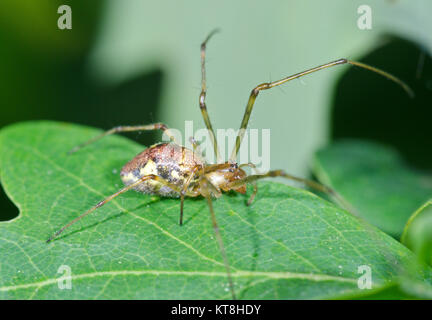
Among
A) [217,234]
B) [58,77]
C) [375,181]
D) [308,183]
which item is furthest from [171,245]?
[58,77]

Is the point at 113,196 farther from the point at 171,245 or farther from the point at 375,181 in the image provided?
the point at 375,181

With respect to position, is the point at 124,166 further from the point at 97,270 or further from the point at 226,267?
the point at 226,267

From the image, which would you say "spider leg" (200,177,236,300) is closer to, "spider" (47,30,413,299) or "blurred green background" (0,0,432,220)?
"spider" (47,30,413,299)

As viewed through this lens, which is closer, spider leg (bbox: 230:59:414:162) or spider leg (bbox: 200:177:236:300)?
spider leg (bbox: 200:177:236:300)

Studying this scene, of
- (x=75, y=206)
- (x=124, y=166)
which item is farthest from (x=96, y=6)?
(x=75, y=206)

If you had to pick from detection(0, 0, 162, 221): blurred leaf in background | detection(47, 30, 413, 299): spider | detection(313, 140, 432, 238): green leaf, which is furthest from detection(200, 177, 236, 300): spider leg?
detection(0, 0, 162, 221): blurred leaf in background

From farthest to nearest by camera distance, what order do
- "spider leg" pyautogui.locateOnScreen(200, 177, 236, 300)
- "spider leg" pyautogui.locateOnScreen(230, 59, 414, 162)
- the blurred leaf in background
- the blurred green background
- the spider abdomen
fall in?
the blurred leaf in background → the blurred green background → "spider leg" pyautogui.locateOnScreen(230, 59, 414, 162) → the spider abdomen → "spider leg" pyautogui.locateOnScreen(200, 177, 236, 300)
